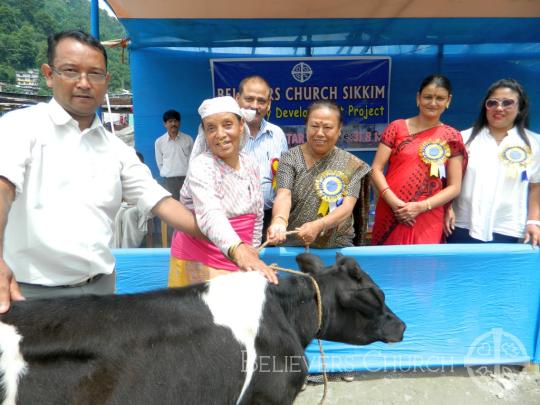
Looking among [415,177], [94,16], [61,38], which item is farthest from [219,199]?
[94,16]

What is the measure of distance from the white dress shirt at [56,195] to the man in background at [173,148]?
456 centimetres


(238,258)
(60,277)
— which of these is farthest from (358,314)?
(60,277)

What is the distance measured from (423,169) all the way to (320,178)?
0.78m

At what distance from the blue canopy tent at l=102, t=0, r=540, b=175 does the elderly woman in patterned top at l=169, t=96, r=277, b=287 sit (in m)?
3.76

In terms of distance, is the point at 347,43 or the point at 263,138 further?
the point at 347,43

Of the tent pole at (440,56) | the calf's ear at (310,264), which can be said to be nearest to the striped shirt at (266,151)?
the calf's ear at (310,264)

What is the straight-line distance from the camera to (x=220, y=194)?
1.94m

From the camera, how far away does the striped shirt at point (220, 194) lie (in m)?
1.78

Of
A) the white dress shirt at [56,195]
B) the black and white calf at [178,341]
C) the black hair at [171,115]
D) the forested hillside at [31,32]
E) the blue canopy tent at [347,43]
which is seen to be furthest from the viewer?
the forested hillside at [31,32]

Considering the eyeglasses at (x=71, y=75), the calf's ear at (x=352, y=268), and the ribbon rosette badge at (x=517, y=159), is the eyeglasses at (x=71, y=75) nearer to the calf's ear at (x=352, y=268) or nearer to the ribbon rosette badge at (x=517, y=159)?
the calf's ear at (x=352, y=268)

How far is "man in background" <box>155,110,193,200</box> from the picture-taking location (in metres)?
6.24

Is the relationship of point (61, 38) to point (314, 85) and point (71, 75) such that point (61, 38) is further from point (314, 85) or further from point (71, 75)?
point (314, 85)

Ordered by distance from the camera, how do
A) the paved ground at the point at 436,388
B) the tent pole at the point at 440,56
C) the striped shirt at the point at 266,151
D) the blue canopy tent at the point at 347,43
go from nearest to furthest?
the paved ground at the point at 436,388, the striped shirt at the point at 266,151, the blue canopy tent at the point at 347,43, the tent pole at the point at 440,56

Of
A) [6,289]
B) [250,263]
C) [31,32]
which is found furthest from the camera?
[31,32]
